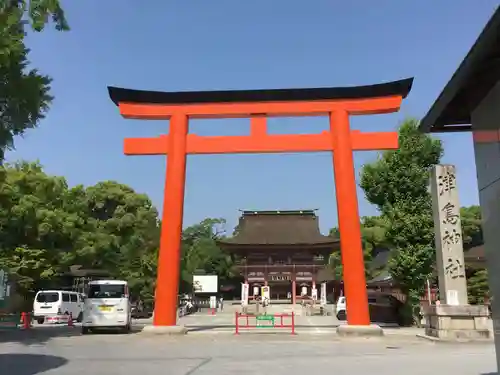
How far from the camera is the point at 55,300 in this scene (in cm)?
2375

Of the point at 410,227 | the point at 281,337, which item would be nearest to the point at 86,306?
the point at 281,337

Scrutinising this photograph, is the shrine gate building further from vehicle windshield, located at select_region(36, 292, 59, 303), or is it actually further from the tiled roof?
vehicle windshield, located at select_region(36, 292, 59, 303)

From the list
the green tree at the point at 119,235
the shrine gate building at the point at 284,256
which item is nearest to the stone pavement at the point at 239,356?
the green tree at the point at 119,235

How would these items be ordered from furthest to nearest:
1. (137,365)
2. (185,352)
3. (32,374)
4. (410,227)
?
(410,227) → (185,352) → (137,365) → (32,374)

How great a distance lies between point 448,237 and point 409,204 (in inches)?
148

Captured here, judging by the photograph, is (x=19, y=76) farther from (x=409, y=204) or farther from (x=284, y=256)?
(x=284, y=256)

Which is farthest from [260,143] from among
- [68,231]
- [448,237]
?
[68,231]

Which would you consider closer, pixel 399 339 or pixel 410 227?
pixel 399 339

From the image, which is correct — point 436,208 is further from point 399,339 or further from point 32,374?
point 32,374

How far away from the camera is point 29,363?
9516 mm

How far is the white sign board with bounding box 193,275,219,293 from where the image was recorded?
46281 mm

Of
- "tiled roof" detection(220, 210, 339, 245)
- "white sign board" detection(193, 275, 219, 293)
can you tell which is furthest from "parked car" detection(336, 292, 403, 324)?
"white sign board" detection(193, 275, 219, 293)

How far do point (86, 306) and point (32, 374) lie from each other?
9.80 m

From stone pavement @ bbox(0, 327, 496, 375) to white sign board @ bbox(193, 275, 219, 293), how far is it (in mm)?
31139
